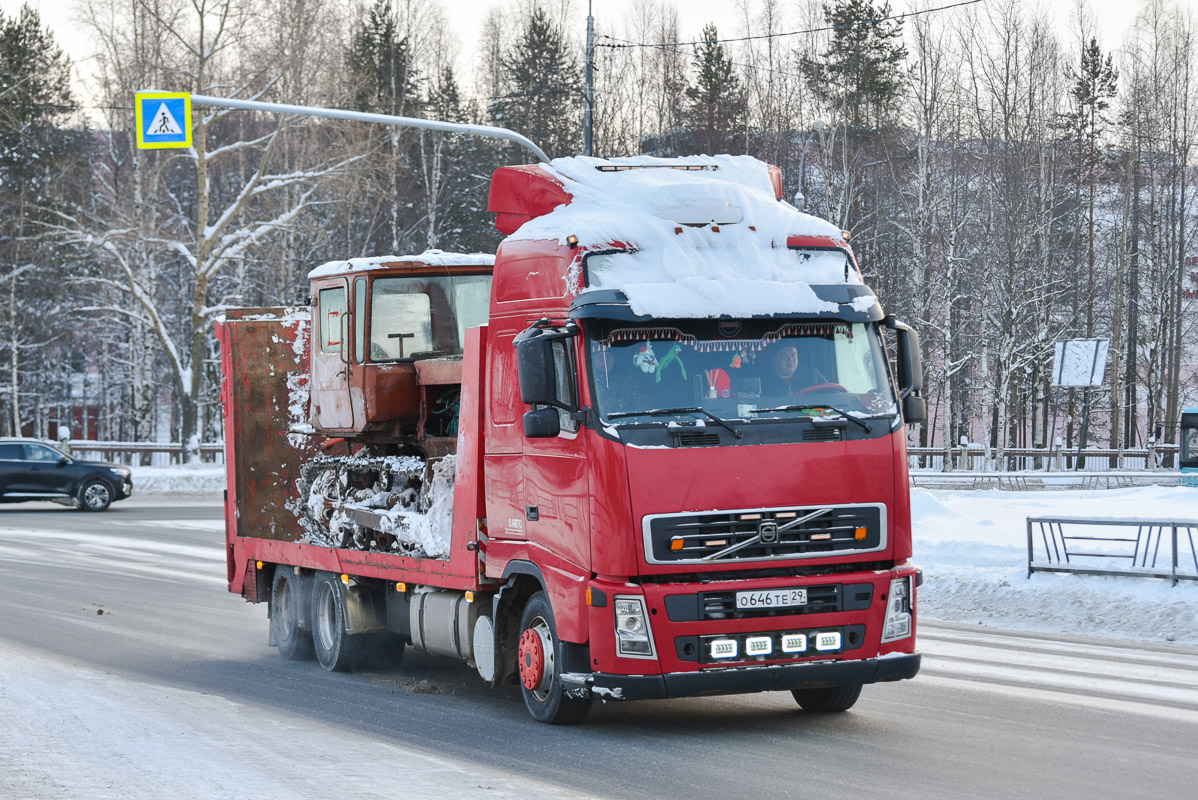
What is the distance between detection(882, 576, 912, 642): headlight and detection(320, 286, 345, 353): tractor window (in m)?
5.15

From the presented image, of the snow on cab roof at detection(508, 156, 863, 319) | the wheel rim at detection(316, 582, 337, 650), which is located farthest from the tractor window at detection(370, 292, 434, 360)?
the snow on cab roof at detection(508, 156, 863, 319)

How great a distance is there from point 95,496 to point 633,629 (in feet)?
91.8

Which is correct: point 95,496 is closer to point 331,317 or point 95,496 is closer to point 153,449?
point 153,449

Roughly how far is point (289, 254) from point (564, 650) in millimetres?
42399

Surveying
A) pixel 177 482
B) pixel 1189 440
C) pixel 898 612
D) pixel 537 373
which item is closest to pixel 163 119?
pixel 537 373

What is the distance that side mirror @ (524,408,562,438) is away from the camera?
8.27m

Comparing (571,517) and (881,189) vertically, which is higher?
(881,189)

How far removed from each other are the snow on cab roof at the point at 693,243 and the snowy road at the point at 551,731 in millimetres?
2499

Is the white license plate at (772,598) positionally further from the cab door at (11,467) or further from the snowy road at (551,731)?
the cab door at (11,467)

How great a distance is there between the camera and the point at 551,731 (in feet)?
28.6

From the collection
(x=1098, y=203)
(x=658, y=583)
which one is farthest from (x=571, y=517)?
(x=1098, y=203)

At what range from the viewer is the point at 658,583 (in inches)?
317

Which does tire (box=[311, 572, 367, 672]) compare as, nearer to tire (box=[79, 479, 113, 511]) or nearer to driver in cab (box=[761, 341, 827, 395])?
driver in cab (box=[761, 341, 827, 395])

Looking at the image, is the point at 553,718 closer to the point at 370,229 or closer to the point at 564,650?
the point at 564,650
